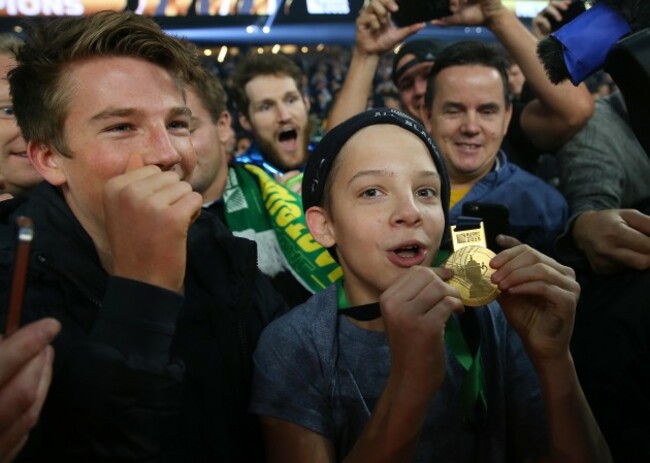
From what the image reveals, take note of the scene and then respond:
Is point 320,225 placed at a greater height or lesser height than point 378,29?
lesser

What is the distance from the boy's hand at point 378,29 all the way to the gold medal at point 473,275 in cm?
149

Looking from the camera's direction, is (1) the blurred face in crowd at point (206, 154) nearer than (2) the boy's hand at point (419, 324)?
No

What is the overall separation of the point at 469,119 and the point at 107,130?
1579 mm

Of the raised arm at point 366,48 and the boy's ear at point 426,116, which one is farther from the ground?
the raised arm at point 366,48

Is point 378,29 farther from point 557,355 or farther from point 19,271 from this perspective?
point 19,271

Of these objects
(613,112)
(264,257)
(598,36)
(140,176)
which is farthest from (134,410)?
(613,112)

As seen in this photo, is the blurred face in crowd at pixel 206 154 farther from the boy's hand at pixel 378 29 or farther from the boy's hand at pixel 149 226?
the boy's hand at pixel 149 226

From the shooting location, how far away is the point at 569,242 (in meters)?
1.78

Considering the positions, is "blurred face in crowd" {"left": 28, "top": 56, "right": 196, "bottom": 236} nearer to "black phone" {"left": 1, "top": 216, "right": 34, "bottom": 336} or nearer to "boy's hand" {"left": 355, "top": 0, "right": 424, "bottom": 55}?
"black phone" {"left": 1, "top": 216, "right": 34, "bottom": 336}

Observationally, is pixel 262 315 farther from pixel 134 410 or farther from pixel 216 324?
pixel 134 410

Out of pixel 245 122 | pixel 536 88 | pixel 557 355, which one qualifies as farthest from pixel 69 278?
pixel 245 122

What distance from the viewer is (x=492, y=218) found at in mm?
1969

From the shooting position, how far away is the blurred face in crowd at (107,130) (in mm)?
1326

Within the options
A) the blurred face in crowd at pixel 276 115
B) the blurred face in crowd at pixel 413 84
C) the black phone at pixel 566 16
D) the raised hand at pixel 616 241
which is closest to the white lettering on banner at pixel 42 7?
the blurred face in crowd at pixel 276 115
